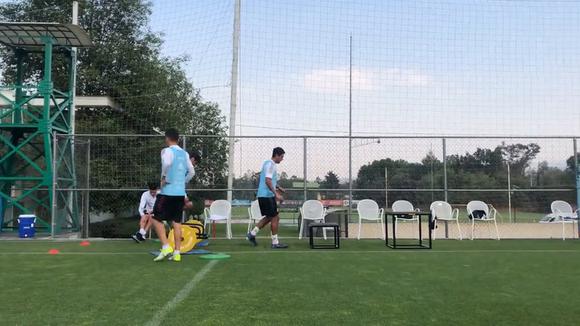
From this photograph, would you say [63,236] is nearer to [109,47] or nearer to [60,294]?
[60,294]

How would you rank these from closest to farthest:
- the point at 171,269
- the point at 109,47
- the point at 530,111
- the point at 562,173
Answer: the point at 171,269 < the point at 562,173 < the point at 530,111 < the point at 109,47

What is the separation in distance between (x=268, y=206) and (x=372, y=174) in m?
3.43

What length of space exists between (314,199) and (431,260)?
3814 mm

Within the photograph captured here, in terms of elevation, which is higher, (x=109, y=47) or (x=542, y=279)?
(x=109, y=47)

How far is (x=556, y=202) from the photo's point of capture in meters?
9.76

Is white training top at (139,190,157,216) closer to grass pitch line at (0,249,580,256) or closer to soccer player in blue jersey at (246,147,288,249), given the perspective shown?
grass pitch line at (0,249,580,256)

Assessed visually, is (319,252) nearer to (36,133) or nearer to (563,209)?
(563,209)

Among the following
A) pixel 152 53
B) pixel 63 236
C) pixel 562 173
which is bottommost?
pixel 63 236

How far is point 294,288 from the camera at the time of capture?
4.66 m

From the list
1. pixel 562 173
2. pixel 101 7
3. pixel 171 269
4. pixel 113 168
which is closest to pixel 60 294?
pixel 171 269

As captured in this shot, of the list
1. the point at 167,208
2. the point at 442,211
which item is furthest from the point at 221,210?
the point at 442,211

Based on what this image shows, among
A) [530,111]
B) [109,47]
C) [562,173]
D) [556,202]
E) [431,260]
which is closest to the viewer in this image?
[431,260]

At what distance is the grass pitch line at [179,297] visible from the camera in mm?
3502

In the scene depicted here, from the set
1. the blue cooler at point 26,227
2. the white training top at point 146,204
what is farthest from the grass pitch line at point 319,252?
the blue cooler at point 26,227
